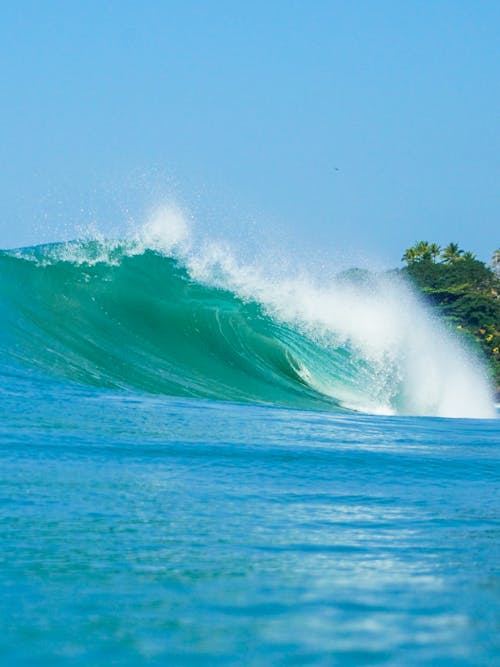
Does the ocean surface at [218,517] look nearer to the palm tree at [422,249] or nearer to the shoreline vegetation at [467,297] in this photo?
the shoreline vegetation at [467,297]

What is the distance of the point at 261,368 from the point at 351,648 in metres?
9.96

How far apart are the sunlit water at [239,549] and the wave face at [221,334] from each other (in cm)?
433

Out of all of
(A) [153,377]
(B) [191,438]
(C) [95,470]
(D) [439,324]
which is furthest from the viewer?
(D) [439,324]

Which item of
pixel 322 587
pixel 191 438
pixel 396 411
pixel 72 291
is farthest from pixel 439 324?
pixel 322 587

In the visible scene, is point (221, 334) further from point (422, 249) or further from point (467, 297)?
point (422, 249)

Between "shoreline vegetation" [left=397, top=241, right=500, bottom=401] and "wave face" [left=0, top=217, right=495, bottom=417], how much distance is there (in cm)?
3470

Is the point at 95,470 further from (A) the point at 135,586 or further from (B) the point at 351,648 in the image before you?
(B) the point at 351,648

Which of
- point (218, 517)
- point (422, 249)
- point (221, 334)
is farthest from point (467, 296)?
point (218, 517)

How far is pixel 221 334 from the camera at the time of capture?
527 inches

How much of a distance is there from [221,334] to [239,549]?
971cm

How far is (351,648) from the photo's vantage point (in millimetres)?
2717

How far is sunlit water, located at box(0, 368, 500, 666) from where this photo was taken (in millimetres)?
2762

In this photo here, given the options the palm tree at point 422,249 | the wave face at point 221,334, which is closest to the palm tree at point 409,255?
the palm tree at point 422,249

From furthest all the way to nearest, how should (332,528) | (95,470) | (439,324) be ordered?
(439,324) < (95,470) < (332,528)
